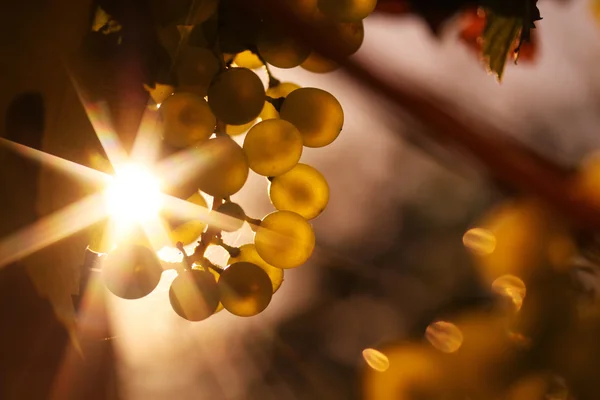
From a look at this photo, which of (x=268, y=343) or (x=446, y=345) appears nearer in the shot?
(x=446, y=345)

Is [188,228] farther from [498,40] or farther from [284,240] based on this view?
[498,40]

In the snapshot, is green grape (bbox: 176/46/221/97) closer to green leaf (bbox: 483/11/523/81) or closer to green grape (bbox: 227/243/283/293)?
green grape (bbox: 227/243/283/293)

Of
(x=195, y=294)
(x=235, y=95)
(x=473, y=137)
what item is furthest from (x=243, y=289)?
(x=473, y=137)

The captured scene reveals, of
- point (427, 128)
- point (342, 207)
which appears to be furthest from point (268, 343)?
point (427, 128)

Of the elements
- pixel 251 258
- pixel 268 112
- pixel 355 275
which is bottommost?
pixel 355 275

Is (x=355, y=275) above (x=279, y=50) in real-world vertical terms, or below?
below

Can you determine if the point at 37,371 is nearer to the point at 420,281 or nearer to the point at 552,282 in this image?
the point at 552,282

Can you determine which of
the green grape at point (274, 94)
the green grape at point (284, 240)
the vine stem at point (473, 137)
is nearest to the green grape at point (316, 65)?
the green grape at point (274, 94)
